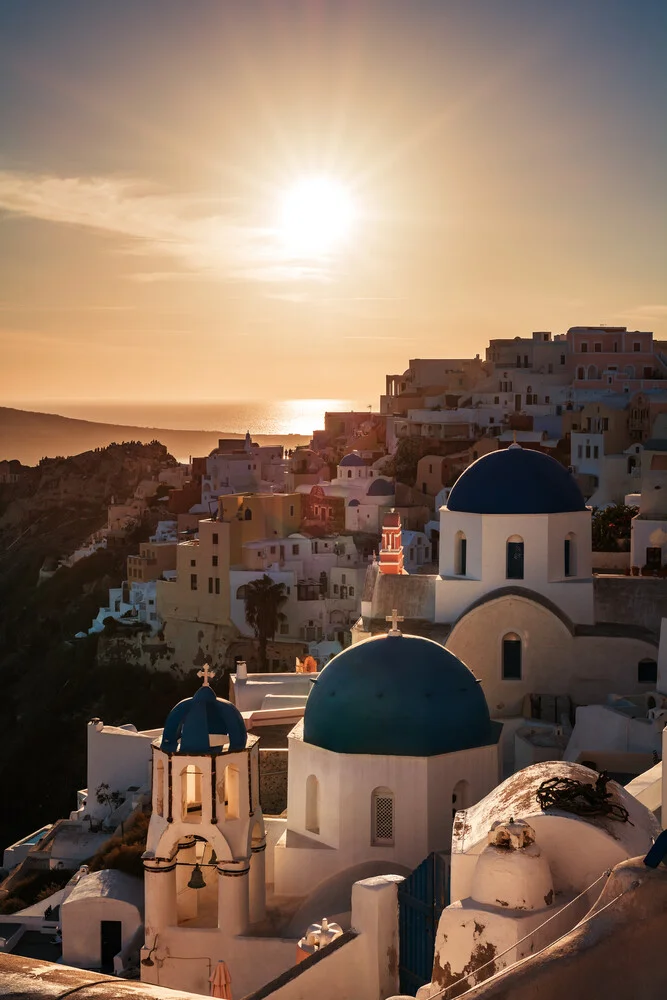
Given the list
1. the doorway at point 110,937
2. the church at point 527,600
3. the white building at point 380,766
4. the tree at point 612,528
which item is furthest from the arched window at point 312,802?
the tree at point 612,528

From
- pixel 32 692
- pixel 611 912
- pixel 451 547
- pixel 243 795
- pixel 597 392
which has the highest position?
pixel 597 392

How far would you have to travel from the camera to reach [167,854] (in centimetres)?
1266

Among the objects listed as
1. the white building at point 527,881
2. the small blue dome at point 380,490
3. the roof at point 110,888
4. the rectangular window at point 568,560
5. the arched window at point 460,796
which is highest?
the small blue dome at point 380,490

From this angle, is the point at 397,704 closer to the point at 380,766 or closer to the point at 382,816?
the point at 380,766

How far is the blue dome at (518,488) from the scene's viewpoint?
18.6 meters

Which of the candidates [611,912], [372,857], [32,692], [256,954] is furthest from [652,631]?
[32,692]

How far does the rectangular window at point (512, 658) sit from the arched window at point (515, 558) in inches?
38.0

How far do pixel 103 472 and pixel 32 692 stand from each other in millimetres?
20536

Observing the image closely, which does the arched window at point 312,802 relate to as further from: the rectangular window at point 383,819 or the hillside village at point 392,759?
the rectangular window at point 383,819

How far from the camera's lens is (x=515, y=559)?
1877 centimetres

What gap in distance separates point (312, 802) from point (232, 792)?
1237 millimetres

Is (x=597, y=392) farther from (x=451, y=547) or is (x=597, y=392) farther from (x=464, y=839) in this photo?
(x=464, y=839)

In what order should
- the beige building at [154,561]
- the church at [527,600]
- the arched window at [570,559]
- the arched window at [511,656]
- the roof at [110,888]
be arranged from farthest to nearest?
1. the beige building at [154,561]
2. the arched window at [570,559]
3. the arched window at [511,656]
4. the church at [527,600]
5. the roof at [110,888]

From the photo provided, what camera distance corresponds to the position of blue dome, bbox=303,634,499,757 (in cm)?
1335
